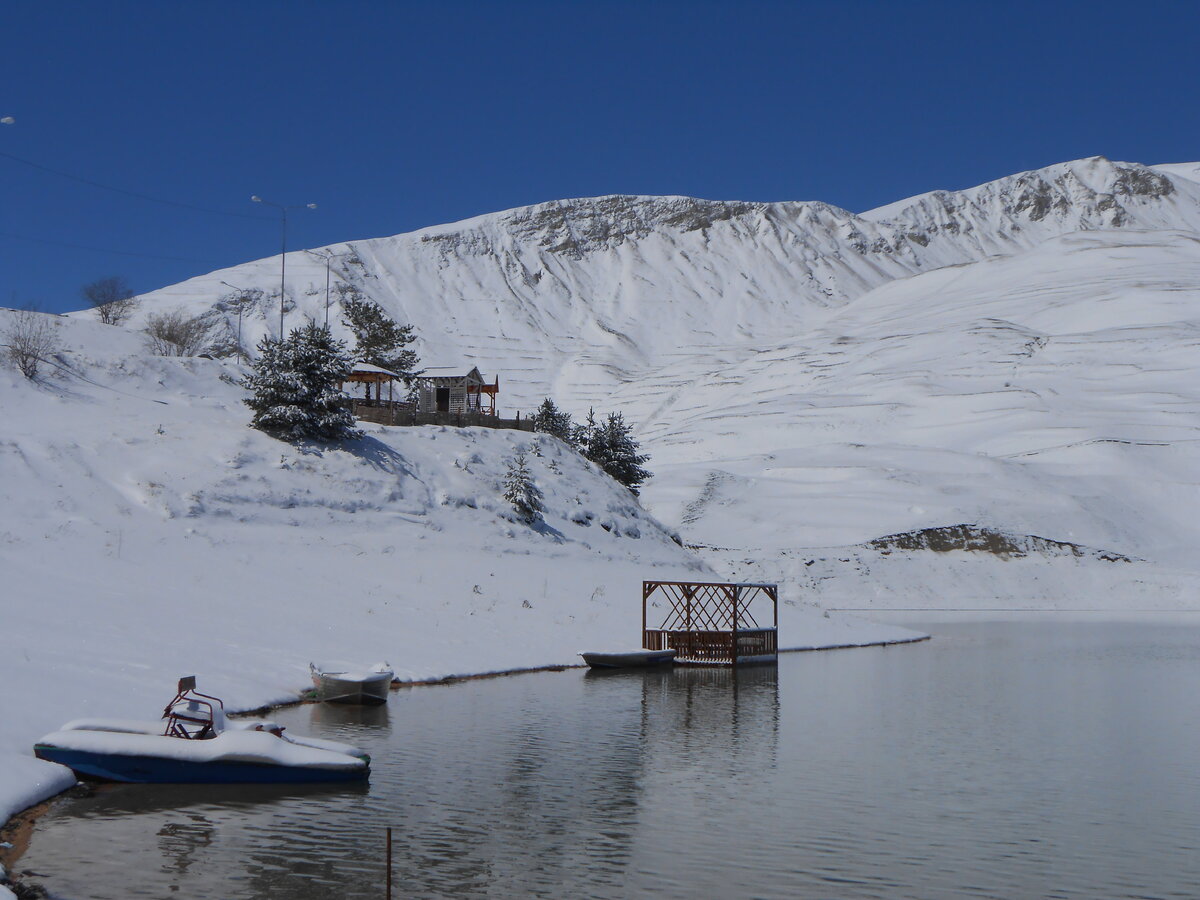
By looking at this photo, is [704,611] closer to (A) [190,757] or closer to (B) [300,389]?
(B) [300,389]

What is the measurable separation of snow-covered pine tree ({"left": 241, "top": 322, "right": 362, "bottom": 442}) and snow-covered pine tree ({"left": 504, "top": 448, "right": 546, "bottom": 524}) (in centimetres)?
697

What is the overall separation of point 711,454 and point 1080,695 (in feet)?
298

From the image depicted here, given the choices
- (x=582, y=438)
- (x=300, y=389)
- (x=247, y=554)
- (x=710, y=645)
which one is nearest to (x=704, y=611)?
(x=710, y=645)

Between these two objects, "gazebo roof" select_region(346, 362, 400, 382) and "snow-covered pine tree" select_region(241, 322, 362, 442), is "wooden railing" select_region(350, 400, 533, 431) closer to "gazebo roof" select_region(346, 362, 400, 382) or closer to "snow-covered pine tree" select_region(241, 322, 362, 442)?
"gazebo roof" select_region(346, 362, 400, 382)

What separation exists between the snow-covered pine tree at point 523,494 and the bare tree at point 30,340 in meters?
19.2

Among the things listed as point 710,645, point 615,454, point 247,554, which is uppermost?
point 615,454

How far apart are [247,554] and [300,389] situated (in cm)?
1169

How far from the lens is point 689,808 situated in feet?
57.6

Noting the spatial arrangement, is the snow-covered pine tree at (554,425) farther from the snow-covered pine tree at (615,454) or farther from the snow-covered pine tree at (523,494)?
the snow-covered pine tree at (523,494)

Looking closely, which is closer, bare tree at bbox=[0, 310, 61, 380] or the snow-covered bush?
bare tree at bbox=[0, 310, 61, 380]

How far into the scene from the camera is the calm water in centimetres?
1385

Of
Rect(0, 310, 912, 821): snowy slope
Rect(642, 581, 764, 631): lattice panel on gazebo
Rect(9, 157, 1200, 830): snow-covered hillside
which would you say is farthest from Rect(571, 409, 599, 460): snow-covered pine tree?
Rect(642, 581, 764, 631): lattice panel on gazebo

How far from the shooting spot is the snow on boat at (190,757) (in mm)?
17438

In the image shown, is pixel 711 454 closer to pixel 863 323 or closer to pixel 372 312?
pixel 372 312
